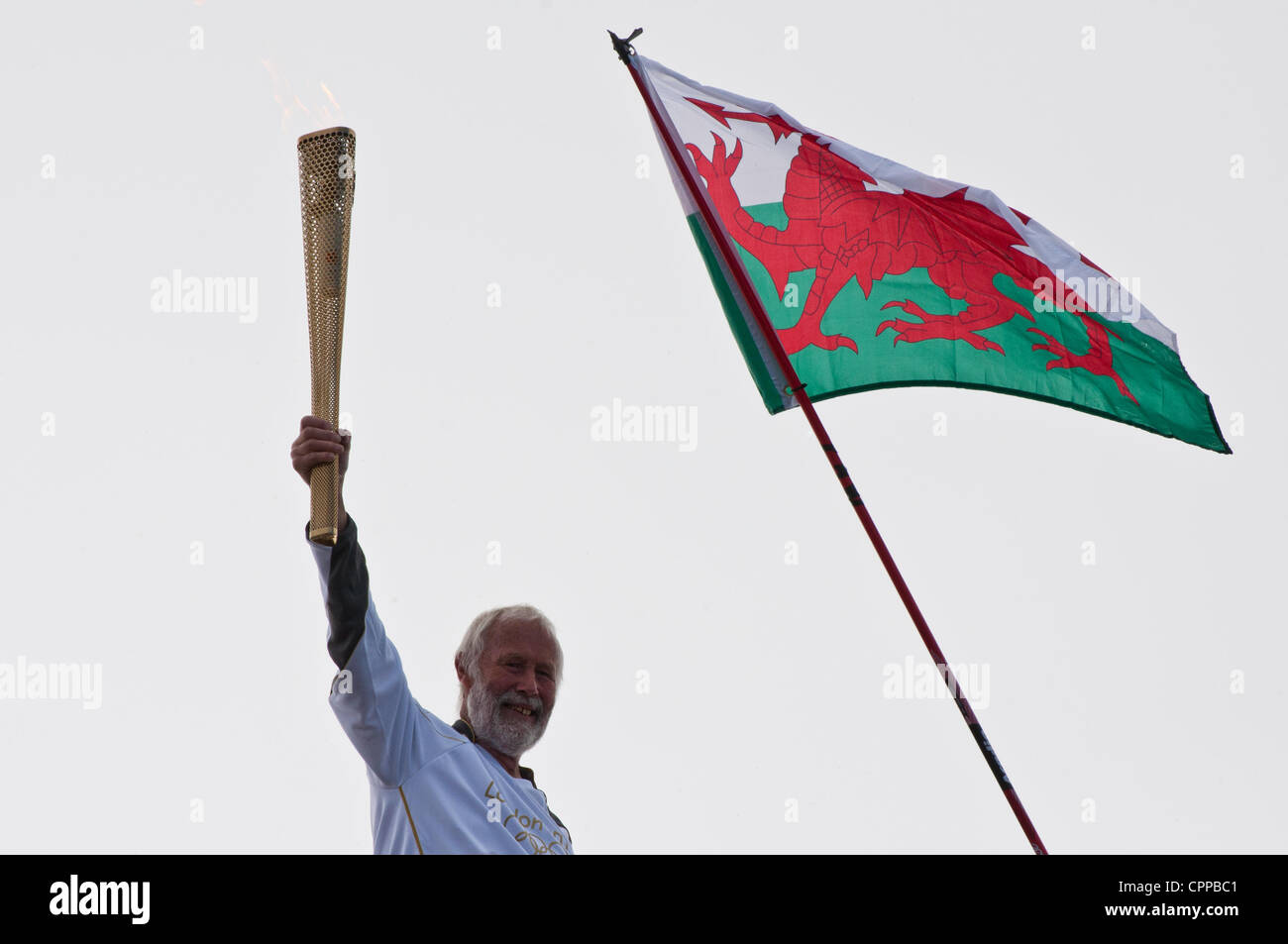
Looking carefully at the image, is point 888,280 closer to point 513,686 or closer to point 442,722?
point 513,686

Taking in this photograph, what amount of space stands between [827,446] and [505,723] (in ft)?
7.66

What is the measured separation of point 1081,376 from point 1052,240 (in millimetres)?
985

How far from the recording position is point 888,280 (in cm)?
949

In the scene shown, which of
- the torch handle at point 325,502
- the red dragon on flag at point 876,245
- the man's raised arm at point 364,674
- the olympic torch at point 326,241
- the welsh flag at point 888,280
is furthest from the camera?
the red dragon on flag at point 876,245

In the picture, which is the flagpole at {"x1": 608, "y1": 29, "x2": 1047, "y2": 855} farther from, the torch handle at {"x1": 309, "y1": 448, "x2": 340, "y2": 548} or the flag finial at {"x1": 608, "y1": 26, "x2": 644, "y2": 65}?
the torch handle at {"x1": 309, "y1": 448, "x2": 340, "y2": 548}

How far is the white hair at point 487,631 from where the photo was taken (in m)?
7.47

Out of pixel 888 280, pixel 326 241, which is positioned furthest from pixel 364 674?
pixel 888 280

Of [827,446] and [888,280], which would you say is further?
[888,280]

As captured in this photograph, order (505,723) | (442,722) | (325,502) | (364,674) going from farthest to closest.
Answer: (505,723)
(442,722)
(364,674)
(325,502)

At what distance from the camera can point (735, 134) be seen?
9.66 metres

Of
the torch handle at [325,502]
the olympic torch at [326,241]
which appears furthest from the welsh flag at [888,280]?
the olympic torch at [326,241]

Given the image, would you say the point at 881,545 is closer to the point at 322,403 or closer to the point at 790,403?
the point at 790,403

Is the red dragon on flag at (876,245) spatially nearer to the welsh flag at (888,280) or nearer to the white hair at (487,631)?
the welsh flag at (888,280)
